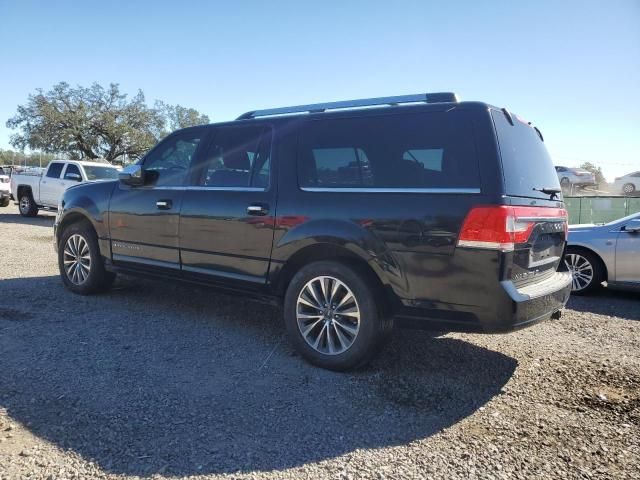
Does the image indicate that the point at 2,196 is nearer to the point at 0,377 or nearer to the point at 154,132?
the point at 0,377

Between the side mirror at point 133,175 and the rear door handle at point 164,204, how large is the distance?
0.40m

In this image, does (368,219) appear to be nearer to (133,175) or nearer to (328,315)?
(328,315)

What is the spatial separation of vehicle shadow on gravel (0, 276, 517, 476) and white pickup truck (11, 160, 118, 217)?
11055 millimetres

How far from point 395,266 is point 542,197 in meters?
1.26

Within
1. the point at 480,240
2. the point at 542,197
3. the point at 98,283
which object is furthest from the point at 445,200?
the point at 98,283

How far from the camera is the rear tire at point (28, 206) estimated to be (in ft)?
55.1

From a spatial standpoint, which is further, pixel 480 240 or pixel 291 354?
pixel 291 354

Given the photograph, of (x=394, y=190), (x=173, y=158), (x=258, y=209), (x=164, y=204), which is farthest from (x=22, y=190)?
(x=394, y=190)

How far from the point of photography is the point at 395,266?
3.38m

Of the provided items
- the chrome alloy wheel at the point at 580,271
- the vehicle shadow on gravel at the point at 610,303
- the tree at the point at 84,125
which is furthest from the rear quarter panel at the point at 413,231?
the tree at the point at 84,125

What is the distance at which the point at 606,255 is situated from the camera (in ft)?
22.2

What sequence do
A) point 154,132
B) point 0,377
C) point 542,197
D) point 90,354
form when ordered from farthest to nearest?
point 154,132 < point 90,354 < point 542,197 < point 0,377

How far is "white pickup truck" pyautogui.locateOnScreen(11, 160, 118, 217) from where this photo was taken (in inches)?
589

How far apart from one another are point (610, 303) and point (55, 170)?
15.9m
